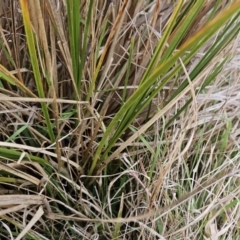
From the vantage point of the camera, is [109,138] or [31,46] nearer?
[31,46]

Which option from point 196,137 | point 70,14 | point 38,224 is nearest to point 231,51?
point 196,137

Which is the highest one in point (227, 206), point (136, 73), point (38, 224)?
point (136, 73)

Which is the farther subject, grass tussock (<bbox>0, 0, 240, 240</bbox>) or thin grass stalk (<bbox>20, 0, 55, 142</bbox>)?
grass tussock (<bbox>0, 0, 240, 240</bbox>)

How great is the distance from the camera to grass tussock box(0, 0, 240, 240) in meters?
0.55

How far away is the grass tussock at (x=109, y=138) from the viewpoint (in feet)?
1.80

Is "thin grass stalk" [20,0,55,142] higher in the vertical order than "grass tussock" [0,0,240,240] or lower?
higher

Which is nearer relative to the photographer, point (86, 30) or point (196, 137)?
point (86, 30)

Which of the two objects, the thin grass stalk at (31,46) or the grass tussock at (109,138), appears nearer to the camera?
the thin grass stalk at (31,46)

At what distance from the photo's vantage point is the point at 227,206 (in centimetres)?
61

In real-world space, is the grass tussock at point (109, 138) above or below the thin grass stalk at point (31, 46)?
below

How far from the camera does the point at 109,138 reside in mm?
603

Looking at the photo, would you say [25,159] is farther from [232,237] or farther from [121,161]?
[232,237]

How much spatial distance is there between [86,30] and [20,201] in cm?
24

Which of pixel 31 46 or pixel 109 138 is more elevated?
pixel 31 46
